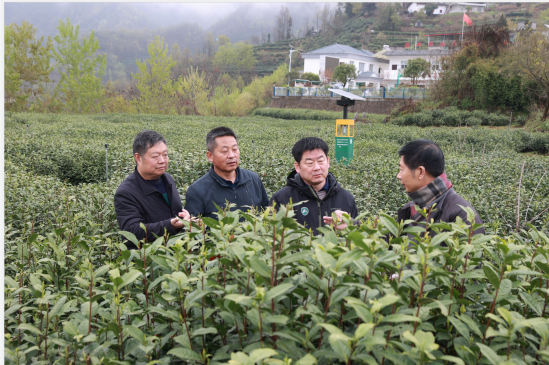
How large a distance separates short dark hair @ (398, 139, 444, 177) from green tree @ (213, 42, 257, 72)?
96467 millimetres

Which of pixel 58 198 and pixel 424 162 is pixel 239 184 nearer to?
pixel 424 162

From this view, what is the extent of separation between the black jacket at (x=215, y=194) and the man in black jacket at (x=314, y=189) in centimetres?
32

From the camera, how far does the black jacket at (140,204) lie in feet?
9.86

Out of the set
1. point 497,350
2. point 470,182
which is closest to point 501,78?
point 470,182

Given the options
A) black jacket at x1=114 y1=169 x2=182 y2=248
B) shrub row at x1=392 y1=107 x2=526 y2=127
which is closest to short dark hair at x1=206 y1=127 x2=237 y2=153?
black jacket at x1=114 y1=169 x2=182 y2=248

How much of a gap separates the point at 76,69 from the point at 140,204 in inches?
1486

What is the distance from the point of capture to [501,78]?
25094mm

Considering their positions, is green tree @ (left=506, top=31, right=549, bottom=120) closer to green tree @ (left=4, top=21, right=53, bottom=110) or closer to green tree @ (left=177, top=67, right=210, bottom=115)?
green tree @ (left=177, top=67, right=210, bottom=115)

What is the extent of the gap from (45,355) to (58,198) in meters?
4.09

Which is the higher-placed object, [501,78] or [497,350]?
[501,78]

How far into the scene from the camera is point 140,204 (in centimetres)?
315

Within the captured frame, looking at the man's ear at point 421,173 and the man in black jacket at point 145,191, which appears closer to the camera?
the man's ear at point 421,173

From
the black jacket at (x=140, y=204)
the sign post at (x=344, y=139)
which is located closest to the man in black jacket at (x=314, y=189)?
the black jacket at (x=140, y=204)

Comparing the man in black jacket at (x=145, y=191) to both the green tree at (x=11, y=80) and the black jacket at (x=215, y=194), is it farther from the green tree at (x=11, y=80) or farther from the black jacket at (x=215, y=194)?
the green tree at (x=11, y=80)
